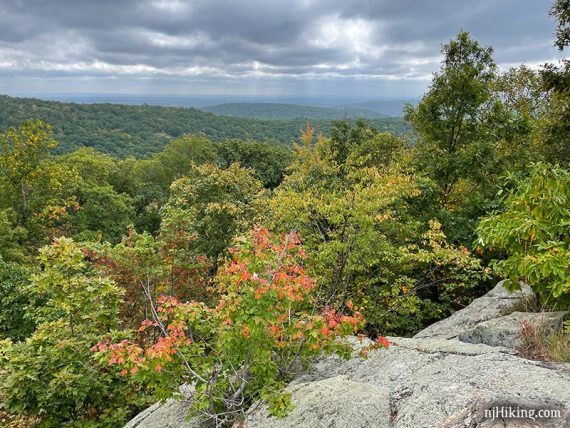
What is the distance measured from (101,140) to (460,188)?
472 feet

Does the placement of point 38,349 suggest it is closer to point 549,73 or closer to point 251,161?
point 549,73

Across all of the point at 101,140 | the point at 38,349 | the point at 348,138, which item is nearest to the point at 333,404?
the point at 38,349

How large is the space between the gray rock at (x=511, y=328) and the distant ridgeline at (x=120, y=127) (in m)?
121

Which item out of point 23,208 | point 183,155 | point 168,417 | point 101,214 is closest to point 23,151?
point 23,208

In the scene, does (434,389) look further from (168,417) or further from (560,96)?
(560,96)

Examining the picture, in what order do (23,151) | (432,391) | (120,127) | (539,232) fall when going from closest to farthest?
(432,391), (539,232), (23,151), (120,127)

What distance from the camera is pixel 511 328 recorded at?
644 cm

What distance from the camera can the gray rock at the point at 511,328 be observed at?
5863 millimetres

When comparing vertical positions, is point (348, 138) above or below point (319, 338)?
above

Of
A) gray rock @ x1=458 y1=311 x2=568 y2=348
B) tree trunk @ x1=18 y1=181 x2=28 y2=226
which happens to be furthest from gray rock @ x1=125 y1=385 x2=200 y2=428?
Answer: tree trunk @ x1=18 y1=181 x2=28 y2=226

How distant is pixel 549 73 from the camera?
43.5ft

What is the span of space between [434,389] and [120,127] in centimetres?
18770

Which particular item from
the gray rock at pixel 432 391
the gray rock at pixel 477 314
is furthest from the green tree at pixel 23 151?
the gray rock at pixel 432 391

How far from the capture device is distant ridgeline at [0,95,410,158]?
138m
